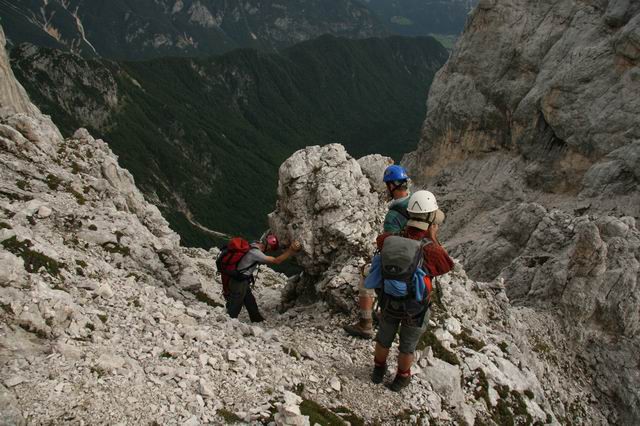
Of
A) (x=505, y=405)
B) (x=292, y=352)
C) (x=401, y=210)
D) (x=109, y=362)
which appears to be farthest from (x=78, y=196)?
(x=505, y=405)

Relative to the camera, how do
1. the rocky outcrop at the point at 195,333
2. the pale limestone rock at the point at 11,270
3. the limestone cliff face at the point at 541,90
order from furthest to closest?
the limestone cliff face at the point at 541,90 < the pale limestone rock at the point at 11,270 < the rocky outcrop at the point at 195,333

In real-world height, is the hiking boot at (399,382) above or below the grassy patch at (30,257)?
below

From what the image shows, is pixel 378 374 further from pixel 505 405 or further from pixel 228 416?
pixel 505 405

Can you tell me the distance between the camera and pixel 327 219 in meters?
16.8

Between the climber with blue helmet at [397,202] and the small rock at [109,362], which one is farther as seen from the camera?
the climber with blue helmet at [397,202]

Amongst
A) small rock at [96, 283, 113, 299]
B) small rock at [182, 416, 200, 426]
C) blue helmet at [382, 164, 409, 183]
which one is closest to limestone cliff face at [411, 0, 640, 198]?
blue helmet at [382, 164, 409, 183]

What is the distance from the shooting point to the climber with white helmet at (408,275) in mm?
10023

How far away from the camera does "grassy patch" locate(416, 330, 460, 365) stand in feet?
44.5

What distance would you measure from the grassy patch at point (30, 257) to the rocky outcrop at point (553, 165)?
811 inches

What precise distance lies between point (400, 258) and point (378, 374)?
3.38 meters

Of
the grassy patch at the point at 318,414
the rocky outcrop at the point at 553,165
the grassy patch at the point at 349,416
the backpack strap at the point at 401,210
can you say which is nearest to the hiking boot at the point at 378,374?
the grassy patch at the point at 349,416

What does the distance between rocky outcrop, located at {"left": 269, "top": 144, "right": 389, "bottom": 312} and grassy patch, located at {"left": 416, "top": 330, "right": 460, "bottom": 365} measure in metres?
2.54

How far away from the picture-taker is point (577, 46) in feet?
204

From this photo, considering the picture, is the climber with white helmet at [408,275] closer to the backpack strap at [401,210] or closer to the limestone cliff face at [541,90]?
the backpack strap at [401,210]
